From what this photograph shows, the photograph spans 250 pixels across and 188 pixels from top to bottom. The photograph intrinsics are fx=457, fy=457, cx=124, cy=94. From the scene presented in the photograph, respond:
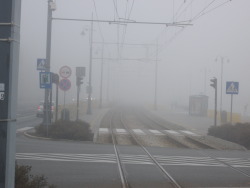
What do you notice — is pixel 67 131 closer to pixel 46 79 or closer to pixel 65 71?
pixel 46 79

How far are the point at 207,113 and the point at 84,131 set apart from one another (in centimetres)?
3240

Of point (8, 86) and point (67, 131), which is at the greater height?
point (8, 86)

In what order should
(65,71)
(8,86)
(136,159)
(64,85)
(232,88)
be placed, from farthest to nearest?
1. (232,88)
2. (64,85)
3. (65,71)
4. (136,159)
5. (8,86)

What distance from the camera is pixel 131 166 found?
1308cm

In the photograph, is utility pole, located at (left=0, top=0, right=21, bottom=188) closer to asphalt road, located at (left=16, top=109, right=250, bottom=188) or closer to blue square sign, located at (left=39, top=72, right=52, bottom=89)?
asphalt road, located at (left=16, top=109, right=250, bottom=188)

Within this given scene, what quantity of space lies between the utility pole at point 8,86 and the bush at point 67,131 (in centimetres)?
1665

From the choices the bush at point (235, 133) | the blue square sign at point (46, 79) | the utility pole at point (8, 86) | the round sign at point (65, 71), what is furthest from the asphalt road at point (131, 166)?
the round sign at point (65, 71)

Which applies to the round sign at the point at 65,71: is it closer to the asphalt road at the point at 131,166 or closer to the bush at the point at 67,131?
the bush at the point at 67,131

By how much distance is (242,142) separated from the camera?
74.3ft

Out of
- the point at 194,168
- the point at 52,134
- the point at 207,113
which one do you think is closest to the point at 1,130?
the point at 194,168

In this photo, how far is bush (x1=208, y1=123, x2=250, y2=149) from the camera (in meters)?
22.6

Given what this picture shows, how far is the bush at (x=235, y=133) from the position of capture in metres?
22.6

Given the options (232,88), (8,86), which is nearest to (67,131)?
(232,88)

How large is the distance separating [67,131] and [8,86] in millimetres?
16925
